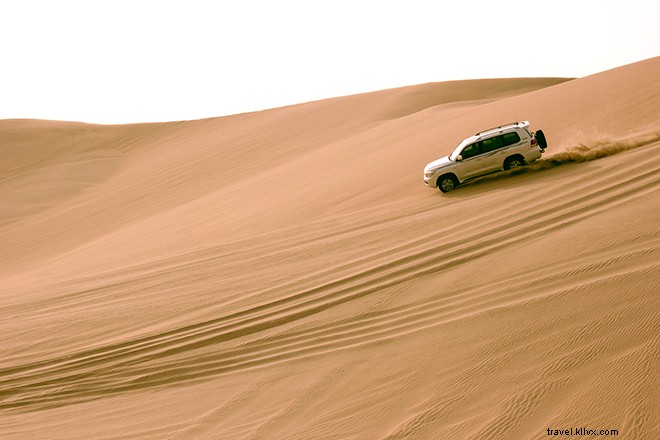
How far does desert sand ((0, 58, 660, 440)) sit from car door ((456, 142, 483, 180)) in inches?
17.2

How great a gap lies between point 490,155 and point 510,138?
552mm

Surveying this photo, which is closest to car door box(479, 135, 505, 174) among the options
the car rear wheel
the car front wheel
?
the car front wheel

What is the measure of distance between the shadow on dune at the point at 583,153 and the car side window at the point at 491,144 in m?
0.62

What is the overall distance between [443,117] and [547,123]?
765 centimetres

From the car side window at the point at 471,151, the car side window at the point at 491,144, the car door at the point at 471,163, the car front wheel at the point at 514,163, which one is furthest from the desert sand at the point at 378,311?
the car side window at the point at 471,151

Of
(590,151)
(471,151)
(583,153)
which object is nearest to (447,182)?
(471,151)

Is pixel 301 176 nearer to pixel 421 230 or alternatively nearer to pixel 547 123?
pixel 547 123

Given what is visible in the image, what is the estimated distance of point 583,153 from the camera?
15.0 metres

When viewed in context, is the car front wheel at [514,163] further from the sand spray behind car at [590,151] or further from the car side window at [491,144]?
the car side window at [491,144]

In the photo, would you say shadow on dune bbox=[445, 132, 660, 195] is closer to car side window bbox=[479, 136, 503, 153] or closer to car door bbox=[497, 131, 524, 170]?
car door bbox=[497, 131, 524, 170]

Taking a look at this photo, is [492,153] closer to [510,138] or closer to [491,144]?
[491,144]

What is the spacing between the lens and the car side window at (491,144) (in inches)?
610

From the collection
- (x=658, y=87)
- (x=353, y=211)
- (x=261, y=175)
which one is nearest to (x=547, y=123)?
(x=658, y=87)

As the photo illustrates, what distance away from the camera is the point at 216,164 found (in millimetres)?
32812
